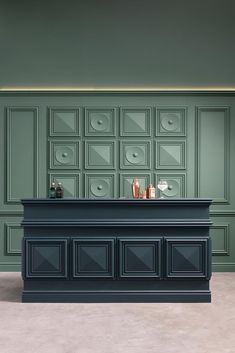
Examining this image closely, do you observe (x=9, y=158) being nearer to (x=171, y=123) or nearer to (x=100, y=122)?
(x=100, y=122)

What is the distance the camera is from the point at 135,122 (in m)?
6.75

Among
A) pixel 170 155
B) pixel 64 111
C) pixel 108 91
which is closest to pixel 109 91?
pixel 108 91

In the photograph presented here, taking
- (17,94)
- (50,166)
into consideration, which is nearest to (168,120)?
(50,166)

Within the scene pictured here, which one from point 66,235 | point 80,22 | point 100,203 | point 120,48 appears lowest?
point 66,235

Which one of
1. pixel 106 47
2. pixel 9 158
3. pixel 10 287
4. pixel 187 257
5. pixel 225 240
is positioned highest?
pixel 106 47

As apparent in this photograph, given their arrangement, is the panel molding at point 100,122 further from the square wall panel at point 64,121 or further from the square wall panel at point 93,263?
the square wall panel at point 93,263

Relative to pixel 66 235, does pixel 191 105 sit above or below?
above

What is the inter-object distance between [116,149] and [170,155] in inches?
33.2

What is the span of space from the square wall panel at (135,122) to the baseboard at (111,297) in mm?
2737

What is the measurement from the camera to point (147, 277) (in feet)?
15.8

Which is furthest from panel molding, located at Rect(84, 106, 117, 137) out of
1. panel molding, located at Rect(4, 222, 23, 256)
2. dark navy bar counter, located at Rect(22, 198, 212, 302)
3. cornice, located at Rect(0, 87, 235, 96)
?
dark navy bar counter, located at Rect(22, 198, 212, 302)

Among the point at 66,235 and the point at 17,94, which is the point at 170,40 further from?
the point at 66,235

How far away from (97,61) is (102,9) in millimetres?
Answer: 819
